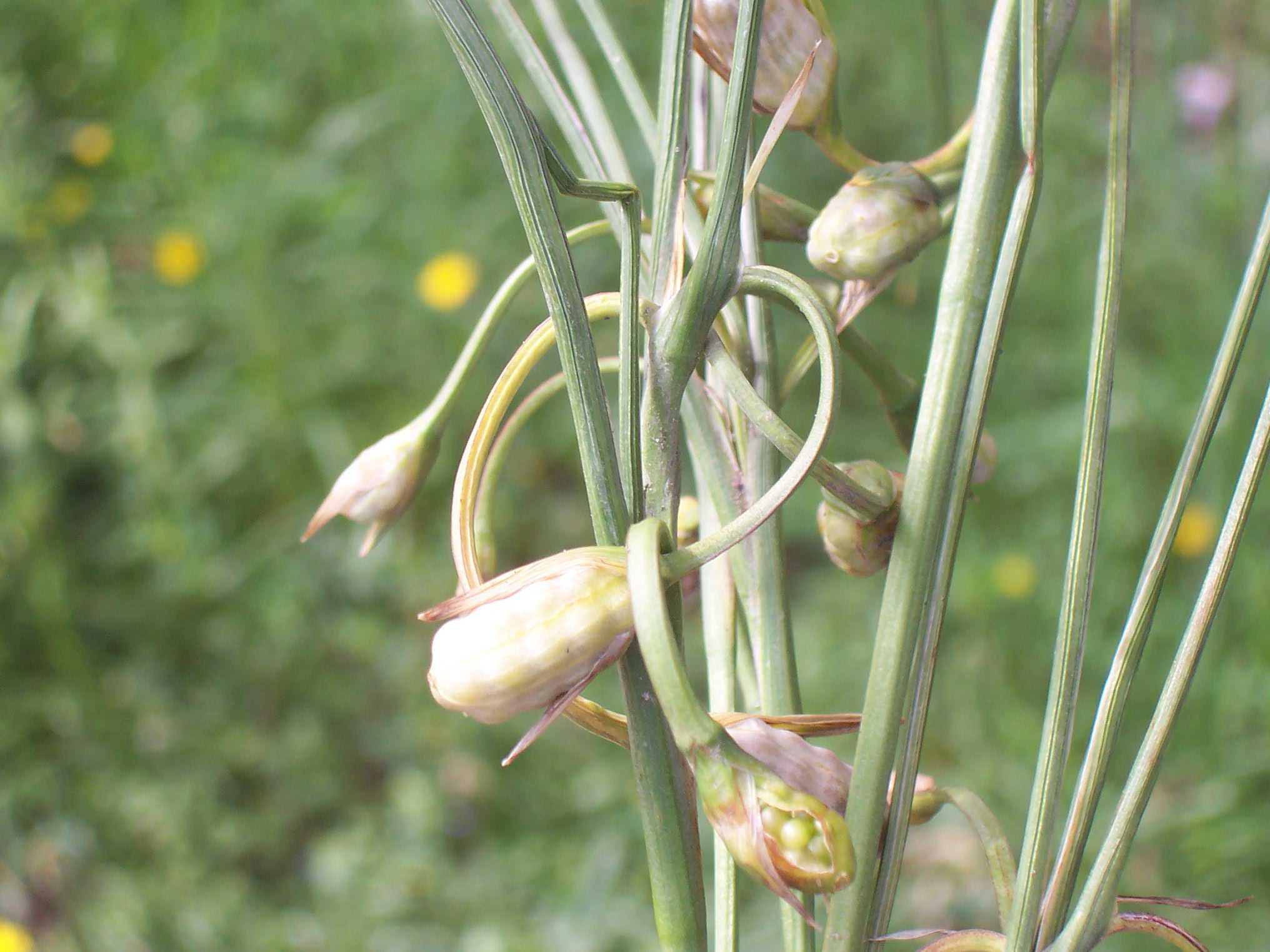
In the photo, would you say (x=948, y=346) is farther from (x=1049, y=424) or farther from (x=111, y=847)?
(x=111, y=847)

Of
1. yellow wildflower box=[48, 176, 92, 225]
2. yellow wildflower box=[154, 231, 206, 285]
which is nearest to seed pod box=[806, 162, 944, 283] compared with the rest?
yellow wildflower box=[154, 231, 206, 285]

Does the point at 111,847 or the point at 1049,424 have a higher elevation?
the point at 1049,424

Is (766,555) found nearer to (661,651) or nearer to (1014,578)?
(661,651)

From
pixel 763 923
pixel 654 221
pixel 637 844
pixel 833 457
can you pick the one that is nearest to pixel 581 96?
pixel 654 221

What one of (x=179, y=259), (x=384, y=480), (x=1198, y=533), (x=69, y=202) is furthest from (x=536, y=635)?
(x=69, y=202)

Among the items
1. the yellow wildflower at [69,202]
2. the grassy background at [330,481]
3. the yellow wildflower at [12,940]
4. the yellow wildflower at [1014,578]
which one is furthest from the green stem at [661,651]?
the yellow wildflower at [69,202]

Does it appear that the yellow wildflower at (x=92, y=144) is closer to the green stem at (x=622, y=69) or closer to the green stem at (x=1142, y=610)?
the green stem at (x=622, y=69)
